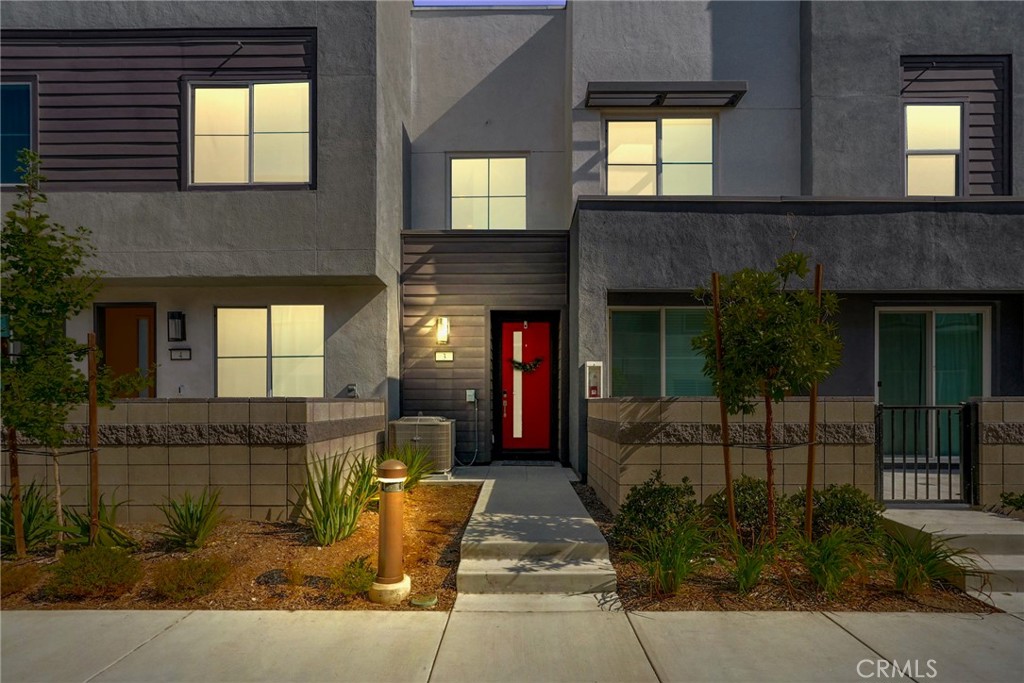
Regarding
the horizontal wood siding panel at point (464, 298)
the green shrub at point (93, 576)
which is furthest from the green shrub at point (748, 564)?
the horizontal wood siding panel at point (464, 298)

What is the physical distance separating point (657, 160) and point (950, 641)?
8732mm

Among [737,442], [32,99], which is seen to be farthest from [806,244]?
[32,99]

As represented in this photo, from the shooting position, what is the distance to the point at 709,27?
1116 centimetres

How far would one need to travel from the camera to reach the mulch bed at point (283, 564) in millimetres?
5125

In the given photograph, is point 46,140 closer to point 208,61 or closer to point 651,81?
point 208,61

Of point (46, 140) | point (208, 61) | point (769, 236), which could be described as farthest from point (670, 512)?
point (46, 140)

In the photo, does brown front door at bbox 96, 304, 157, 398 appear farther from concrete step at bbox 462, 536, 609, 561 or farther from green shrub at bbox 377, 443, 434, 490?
concrete step at bbox 462, 536, 609, 561

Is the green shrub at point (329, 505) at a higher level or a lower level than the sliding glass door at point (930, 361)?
lower

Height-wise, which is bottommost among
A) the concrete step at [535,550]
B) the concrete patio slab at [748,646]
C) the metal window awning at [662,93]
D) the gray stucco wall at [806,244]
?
the concrete patio slab at [748,646]

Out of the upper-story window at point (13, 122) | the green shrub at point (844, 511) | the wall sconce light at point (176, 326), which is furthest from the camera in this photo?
the wall sconce light at point (176, 326)

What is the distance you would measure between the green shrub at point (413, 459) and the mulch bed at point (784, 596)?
369 cm

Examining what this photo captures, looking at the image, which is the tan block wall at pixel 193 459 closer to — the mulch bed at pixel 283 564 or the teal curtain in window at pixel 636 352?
the mulch bed at pixel 283 564

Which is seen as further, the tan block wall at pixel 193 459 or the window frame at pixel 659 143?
the window frame at pixel 659 143

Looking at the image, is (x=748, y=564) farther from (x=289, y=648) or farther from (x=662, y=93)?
(x=662, y=93)
